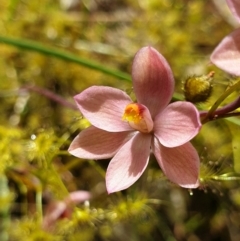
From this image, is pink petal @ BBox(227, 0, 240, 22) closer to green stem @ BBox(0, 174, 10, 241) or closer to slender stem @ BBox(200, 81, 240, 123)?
slender stem @ BBox(200, 81, 240, 123)

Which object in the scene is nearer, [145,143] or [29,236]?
[145,143]

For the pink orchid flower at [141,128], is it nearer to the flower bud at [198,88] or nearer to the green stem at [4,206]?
the flower bud at [198,88]

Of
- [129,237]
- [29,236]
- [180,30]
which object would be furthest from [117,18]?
[29,236]

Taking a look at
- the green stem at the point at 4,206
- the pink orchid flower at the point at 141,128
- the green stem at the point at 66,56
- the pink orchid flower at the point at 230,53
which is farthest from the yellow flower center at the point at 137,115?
the green stem at the point at 4,206

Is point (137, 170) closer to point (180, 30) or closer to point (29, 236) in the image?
point (29, 236)

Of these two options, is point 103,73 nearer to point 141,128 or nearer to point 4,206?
point 4,206

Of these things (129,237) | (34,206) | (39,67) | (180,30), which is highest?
(180,30)

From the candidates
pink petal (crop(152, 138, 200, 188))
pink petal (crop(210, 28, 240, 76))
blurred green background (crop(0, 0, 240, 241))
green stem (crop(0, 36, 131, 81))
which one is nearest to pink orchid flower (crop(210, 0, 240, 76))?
pink petal (crop(210, 28, 240, 76))
